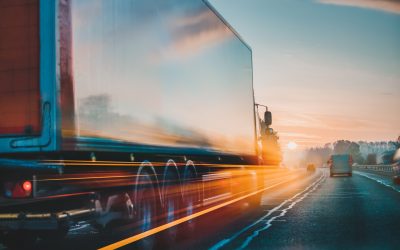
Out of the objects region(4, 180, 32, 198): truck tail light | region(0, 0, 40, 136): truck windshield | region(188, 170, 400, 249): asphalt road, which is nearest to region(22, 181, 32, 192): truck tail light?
region(4, 180, 32, 198): truck tail light

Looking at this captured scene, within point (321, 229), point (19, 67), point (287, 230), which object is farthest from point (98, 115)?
point (321, 229)

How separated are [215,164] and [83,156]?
676 centimetres

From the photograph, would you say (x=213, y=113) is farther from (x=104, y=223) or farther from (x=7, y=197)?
(x=7, y=197)

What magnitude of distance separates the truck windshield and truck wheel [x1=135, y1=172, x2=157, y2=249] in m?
2.30

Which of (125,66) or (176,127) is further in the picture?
(176,127)

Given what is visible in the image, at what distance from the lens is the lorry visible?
6762mm

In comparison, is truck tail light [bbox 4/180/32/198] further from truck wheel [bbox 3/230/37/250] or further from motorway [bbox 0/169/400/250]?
motorway [bbox 0/169/400/250]

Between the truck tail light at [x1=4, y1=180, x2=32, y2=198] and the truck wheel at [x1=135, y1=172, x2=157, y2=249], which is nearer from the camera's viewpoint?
the truck tail light at [x1=4, y1=180, x2=32, y2=198]

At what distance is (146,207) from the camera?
897 centimetres

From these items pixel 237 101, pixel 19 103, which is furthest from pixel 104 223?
pixel 237 101

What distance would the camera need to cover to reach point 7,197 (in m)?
6.73

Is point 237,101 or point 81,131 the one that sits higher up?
point 237,101

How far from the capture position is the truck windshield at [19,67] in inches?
272

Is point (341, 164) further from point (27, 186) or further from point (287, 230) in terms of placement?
point (27, 186)
